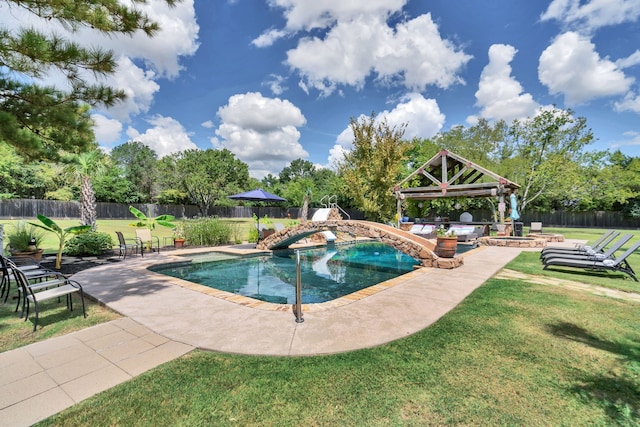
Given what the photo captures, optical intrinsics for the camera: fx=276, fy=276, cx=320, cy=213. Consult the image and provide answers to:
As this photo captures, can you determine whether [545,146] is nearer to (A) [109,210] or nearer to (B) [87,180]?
(B) [87,180]

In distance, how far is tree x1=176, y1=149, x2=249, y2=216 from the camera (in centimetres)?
3477

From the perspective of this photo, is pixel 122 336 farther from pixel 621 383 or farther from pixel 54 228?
pixel 54 228

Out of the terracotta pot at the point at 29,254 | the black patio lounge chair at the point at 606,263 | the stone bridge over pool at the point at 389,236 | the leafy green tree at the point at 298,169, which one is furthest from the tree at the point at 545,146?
the leafy green tree at the point at 298,169

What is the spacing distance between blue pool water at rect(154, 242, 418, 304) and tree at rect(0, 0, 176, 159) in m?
4.37

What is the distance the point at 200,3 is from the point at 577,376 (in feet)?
47.4

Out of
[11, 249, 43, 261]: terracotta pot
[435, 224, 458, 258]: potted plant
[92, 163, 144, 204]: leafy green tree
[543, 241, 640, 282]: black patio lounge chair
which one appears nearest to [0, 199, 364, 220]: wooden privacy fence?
[92, 163, 144, 204]: leafy green tree

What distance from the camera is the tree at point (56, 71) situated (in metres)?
3.96

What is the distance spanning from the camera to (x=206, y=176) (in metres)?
35.0

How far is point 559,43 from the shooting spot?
48.2 ft

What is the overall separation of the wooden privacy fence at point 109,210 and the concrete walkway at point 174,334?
24994mm

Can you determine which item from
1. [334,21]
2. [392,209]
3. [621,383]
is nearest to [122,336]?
[621,383]

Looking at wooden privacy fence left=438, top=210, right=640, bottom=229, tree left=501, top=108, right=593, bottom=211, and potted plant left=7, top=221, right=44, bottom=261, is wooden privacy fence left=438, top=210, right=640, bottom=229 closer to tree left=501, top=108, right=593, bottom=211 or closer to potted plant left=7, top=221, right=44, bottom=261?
tree left=501, top=108, right=593, bottom=211

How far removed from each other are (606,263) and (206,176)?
3593cm

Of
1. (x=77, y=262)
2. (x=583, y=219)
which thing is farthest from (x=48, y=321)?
(x=583, y=219)
